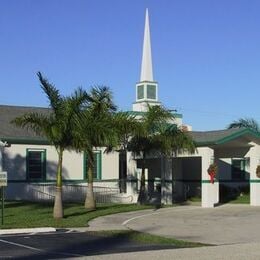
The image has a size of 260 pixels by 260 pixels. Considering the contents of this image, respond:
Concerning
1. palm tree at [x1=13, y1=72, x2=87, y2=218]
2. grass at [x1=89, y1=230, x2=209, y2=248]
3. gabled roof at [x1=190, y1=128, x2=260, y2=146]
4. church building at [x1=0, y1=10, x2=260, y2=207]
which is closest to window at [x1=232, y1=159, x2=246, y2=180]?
church building at [x1=0, y1=10, x2=260, y2=207]

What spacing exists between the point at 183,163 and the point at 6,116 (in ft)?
33.8

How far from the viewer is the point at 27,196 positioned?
32.6 m

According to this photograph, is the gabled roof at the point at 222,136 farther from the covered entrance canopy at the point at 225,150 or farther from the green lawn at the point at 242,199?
the green lawn at the point at 242,199

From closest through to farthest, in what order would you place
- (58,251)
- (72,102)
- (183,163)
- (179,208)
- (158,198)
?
(58,251)
(72,102)
(179,208)
(158,198)
(183,163)

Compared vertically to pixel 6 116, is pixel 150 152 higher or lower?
lower

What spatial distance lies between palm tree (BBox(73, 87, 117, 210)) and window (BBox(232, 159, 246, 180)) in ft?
52.4

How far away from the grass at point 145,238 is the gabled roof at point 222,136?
11.0 m

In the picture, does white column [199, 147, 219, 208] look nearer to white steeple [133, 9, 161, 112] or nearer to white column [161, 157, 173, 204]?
white column [161, 157, 173, 204]

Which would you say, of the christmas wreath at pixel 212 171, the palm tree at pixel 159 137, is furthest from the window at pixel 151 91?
the christmas wreath at pixel 212 171

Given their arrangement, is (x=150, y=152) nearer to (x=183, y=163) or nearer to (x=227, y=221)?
(x=183, y=163)

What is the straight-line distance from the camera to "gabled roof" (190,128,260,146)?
29281 mm

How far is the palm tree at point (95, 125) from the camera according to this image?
891 inches

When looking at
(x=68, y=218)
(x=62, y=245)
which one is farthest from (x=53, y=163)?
(x=62, y=245)

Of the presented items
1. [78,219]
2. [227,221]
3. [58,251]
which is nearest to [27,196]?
[78,219]
